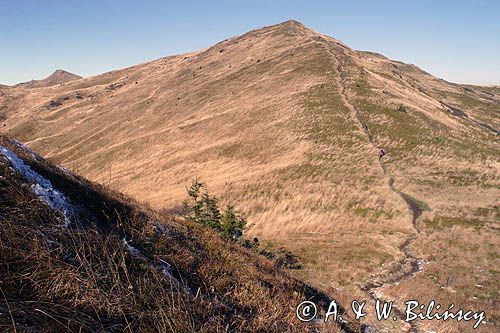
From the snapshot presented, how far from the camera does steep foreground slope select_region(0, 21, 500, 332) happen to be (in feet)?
62.3

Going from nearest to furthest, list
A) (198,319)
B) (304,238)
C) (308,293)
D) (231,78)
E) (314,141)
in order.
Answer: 1. (198,319)
2. (308,293)
3. (304,238)
4. (314,141)
5. (231,78)

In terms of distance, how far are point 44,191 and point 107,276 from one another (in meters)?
2.25

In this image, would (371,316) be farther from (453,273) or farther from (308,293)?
(453,273)

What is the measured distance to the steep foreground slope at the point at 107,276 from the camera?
3533mm

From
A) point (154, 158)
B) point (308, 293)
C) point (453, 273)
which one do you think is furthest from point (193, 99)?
point (308, 293)

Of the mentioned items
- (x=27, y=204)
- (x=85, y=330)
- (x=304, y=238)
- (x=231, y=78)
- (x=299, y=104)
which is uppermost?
A: (x=231, y=78)

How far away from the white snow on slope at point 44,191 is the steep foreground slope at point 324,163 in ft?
10.5

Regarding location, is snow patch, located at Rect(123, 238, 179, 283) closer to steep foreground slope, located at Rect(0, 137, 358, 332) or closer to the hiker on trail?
steep foreground slope, located at Rect(0, 137, 358, 332)

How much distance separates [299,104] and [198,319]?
50.3m

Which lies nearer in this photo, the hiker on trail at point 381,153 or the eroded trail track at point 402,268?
the eroded trail track at point 402,268

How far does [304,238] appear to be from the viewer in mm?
24562

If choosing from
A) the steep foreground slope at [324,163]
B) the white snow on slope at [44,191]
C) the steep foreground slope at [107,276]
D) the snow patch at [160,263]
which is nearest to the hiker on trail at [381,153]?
the steep foreground slope at [324,163]

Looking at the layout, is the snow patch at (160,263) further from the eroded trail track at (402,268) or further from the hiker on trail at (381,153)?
the hiker on trail at (381,153)

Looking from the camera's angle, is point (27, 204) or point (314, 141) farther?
point (314, 141)
